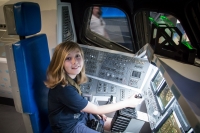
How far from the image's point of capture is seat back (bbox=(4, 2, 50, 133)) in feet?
3.51

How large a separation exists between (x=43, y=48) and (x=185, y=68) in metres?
1.10

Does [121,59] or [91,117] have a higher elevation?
[121,59]

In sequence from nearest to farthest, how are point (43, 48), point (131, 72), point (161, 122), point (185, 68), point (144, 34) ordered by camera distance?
point (185, 68), point (161, 122), point (43, 48), point (131, 72), point (144, 34)

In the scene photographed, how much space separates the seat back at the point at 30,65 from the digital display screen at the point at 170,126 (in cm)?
91

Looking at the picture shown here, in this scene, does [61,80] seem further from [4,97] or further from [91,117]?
[4,97]

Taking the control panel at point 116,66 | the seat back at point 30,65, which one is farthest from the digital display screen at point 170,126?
the seat back at point 30,65

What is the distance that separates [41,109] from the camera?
4.12ft

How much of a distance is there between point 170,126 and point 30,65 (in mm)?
1026

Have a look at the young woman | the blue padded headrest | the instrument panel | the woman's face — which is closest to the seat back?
the blue padded headrest

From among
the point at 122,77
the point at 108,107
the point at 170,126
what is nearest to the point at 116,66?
the point at 122,77

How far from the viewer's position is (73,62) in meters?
1.17

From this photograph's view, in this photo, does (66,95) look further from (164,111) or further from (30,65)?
(164,111)

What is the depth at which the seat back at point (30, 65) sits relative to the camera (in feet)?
3.51

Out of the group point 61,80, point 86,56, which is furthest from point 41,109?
point 86,56
